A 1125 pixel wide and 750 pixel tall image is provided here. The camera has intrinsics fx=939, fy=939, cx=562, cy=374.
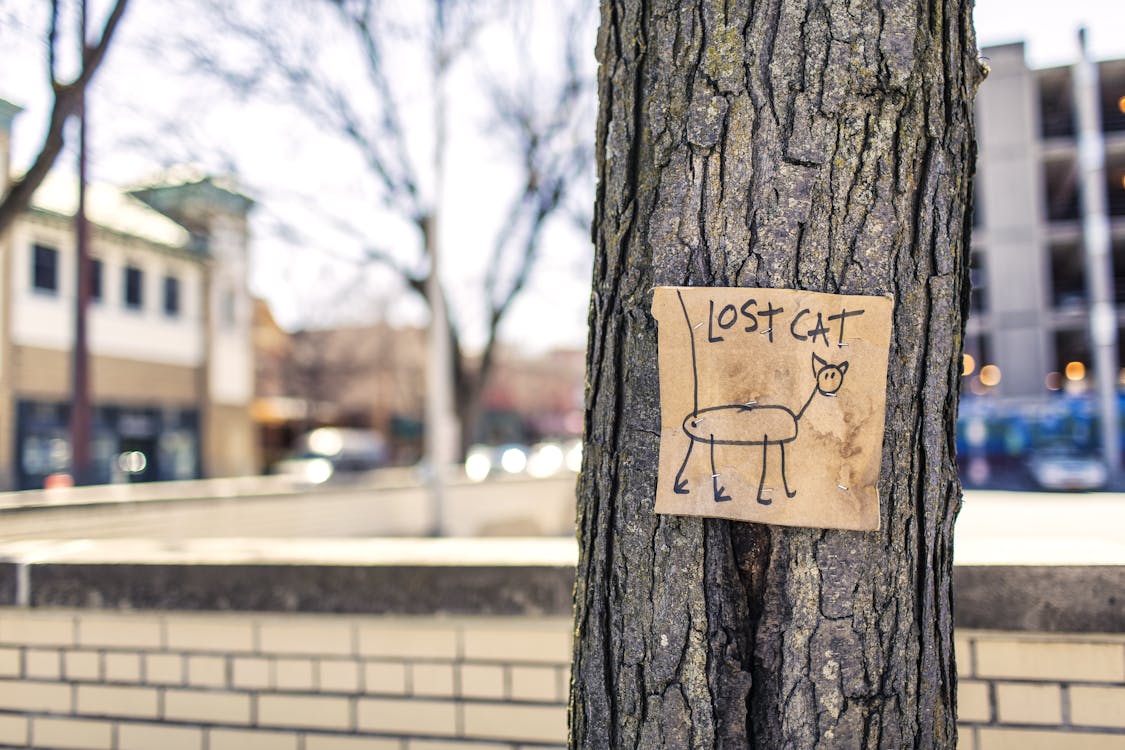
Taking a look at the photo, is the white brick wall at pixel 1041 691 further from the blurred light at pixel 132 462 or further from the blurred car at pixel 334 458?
the blurred car at pixel 334 458

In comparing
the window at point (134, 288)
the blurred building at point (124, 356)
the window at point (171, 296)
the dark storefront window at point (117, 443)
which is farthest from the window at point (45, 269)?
the window at point (171, 296)

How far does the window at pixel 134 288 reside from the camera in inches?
1054

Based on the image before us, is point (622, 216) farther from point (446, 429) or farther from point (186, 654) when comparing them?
point (446, 429)

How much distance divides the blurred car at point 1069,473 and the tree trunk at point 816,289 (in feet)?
84.4

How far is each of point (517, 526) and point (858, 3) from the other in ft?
41.0

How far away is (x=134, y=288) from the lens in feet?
88.8

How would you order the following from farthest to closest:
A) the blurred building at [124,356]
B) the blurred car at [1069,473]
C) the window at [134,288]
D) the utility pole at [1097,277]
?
1. the window at [134,288]
2. the blurred car at [1069,473]
3. the utility pole at [1097,277]
4. the blurred building at [124,356]

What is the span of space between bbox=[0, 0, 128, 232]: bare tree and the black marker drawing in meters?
5.21

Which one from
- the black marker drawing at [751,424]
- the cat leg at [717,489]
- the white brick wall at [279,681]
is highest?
the black marker drawing at [751,424]

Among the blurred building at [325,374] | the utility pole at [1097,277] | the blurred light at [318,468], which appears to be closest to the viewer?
the utility pole at [1097,277]

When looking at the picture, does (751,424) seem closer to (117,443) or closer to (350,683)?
(350,683)

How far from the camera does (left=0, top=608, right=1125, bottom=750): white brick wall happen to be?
2396 mm

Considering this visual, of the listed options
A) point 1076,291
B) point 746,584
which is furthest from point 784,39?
point 1076,291

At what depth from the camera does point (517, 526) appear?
13.7 m
